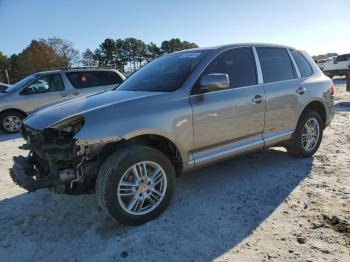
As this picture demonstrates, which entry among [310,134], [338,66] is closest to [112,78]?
[310,134]

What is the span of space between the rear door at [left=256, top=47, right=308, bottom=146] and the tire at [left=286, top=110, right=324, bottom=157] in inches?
7.2

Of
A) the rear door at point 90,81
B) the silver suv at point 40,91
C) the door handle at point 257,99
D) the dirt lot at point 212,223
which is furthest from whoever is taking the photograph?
the rear door at point 90,81

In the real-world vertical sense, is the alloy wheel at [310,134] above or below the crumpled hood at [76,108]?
below

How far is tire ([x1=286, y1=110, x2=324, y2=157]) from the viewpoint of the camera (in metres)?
5.27

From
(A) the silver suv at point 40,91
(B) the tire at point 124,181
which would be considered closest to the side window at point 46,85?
(A) the silver suv at point 40,91

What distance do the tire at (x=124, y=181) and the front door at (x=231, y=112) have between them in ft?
1.59

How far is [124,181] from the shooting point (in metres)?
3.49

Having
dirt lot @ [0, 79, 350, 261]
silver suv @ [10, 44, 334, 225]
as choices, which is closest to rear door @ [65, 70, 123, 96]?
dirt lot @ [0, 79, 350, 261]

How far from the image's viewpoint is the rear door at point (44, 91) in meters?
9.80

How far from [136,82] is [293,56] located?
2.47 m

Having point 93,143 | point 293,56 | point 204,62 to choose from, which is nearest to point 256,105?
point 204,62

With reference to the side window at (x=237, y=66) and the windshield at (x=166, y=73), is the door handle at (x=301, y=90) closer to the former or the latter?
the side window at (x=237, y=66)

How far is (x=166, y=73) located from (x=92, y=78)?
643 centimetres

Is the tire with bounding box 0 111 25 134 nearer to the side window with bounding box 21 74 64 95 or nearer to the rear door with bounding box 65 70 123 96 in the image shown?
the side window with bounding box 21 74 64 95
